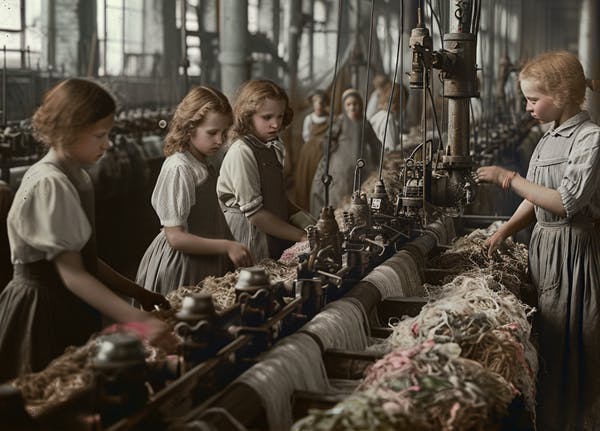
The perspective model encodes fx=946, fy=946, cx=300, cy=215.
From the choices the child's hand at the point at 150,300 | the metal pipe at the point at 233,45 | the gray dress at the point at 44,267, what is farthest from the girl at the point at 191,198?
the metal pipe at the point at 233,45

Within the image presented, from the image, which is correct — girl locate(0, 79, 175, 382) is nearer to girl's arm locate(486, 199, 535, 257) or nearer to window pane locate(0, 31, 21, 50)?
girl's arm locate(486, 199, 535, 257)

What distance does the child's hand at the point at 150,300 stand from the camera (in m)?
2.68

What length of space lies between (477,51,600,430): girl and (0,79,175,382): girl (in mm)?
1939

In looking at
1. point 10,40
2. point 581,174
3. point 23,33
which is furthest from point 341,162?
point 581,174

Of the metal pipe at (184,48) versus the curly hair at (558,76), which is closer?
the curly hair at (558,76)

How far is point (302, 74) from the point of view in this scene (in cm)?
1284

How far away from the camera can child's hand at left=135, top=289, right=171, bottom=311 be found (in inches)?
106

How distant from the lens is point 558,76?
12.1 feet

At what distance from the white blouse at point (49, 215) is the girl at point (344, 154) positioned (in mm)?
7522

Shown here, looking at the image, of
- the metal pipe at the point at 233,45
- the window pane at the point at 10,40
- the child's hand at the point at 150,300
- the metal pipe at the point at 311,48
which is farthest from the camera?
the metal pipe at the point at 311,48

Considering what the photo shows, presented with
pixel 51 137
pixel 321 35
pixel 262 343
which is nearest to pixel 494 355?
pixel 262 343

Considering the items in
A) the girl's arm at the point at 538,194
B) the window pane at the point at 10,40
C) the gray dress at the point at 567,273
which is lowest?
the gray dress at the point at 567,273

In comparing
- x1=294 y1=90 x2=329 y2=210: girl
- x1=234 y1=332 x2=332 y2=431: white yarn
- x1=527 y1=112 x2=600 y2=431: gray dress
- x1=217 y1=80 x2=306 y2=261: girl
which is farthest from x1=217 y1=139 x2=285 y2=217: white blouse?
x1=294 y1=90 x2=329 y2=210: girl

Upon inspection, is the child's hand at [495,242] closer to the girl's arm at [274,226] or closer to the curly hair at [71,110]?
the girl's arm at [274,226]
